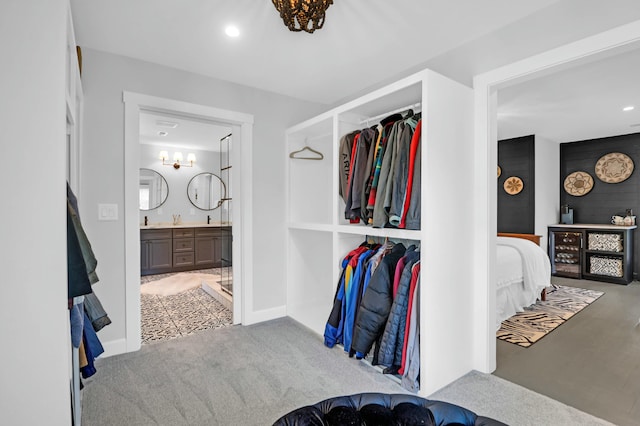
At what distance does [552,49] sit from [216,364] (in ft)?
9.93

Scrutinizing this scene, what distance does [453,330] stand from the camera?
2.19 meters

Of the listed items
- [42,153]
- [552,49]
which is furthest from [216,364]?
[552,49]

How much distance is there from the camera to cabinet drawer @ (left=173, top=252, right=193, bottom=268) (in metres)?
5.91

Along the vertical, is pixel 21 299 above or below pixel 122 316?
above

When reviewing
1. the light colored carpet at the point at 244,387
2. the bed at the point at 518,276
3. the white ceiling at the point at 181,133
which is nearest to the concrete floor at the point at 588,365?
the light colored carpet at the point at 244,387

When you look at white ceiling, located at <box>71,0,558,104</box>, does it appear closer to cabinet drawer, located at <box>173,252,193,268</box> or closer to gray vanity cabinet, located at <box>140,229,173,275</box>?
gray vanity cabinet, located at <box>140,229,173,275</box>

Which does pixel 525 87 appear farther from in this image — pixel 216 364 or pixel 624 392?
pixel 216 364

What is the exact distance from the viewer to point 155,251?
570cm

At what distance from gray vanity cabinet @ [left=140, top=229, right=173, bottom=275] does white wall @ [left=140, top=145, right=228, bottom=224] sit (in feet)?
1.91

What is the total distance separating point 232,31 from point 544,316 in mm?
4011

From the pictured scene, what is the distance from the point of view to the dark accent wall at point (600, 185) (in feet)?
17.7

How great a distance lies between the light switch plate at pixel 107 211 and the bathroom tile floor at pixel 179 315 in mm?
1124

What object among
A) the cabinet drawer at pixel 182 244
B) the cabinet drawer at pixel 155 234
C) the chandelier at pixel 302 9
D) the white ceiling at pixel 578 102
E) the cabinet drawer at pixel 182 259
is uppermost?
the white ceiling at pixel 578 102

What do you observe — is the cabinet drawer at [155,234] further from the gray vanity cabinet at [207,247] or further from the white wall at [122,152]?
the white wall at [122,152]
